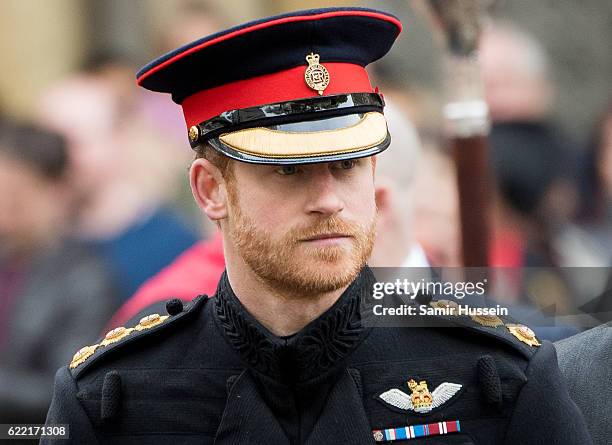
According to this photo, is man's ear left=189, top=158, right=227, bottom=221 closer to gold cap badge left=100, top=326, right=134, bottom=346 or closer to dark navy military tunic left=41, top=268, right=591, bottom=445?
dark navy military tunic left=41, top=268, right=591, bottom=445

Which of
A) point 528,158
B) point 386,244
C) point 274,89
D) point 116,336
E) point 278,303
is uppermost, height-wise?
point 274,89

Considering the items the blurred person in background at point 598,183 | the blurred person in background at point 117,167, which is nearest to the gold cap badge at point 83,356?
the blurred person in background at point 117,167

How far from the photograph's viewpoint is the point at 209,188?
11.0 ft

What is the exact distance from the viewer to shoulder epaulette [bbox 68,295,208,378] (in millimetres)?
3486

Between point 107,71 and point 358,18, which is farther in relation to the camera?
point 107,71

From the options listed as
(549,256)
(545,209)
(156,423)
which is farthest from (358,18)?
(545,209)

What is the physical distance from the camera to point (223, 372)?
337 cm

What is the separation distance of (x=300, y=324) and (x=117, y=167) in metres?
3.27

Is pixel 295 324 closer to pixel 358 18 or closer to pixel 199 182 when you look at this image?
pixel 199 182

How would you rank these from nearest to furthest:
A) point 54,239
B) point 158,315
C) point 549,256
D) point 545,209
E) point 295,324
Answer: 1. point 295,324
2. point 158,315
3. point 54,239
4. point 549,256
5. point 545,209

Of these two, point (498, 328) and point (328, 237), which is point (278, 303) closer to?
point (328, 237)

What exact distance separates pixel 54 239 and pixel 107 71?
859mm

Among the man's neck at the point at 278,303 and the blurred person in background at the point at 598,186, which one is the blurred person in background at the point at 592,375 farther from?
the blurred person in background at the point at 598,186

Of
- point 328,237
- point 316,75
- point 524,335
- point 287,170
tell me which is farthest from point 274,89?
point 524,335
